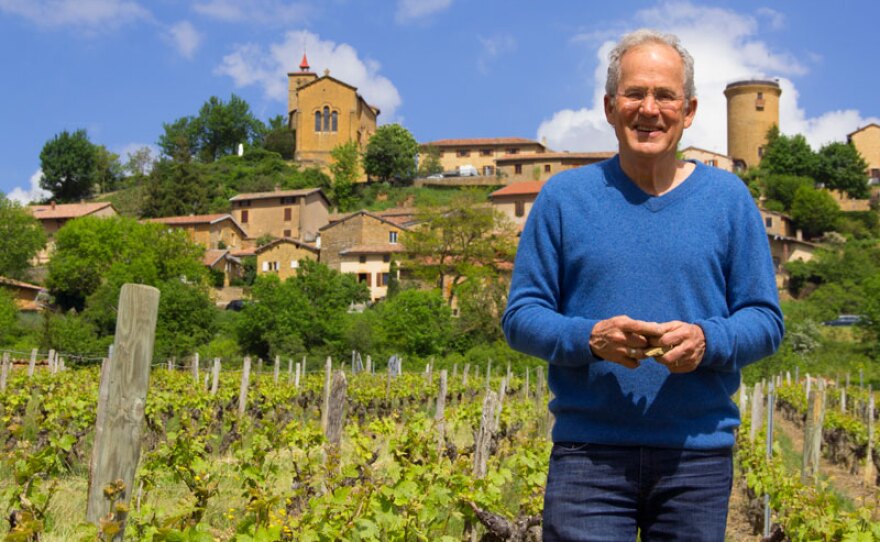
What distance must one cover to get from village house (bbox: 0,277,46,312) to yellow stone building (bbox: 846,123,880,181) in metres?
69.8

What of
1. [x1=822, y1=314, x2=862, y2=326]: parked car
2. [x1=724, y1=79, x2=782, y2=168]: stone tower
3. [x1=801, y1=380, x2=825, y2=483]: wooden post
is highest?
[x1=724, y1=79, x2=782, y2=168]: stone tower

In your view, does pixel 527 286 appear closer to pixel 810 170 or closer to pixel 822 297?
pixel 822 297

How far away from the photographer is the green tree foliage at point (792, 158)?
254 ft

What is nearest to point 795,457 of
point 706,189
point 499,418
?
point 499,418

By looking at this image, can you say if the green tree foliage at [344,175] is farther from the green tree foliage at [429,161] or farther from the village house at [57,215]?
the village house at [57,215]

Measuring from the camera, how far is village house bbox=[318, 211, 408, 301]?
57.7 m

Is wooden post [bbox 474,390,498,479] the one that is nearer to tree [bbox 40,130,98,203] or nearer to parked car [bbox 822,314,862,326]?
parked car [bbox 822,314,862,326]

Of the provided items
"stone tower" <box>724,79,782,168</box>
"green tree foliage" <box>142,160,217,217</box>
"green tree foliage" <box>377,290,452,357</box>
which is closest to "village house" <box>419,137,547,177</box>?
"stone tower" <box>724,79,782,168</box>

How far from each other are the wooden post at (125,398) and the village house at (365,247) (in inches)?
2094

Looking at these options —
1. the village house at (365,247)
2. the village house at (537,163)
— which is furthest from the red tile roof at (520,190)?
the village house at (365,247)

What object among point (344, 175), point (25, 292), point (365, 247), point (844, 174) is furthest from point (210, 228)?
point (844, 174)

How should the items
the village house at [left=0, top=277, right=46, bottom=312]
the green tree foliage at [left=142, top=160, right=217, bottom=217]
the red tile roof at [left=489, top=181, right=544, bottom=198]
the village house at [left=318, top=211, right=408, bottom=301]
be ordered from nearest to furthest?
the village house at [left=0, top=277, right=46, bottom=312] → the village house at [left=318, top=211, right=408, bottom=301] → the red tile roof at [left=489, top=181, right=544, bottom=198] → the green tree foliage at [left=142, top=160, right=217, bottom=217]

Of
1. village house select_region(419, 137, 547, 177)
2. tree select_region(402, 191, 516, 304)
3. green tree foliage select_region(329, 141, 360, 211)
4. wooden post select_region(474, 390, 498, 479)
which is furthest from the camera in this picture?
village house select_region(419, 137, 547, 177)

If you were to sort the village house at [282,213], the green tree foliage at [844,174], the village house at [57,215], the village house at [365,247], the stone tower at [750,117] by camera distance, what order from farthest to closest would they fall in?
the stone tower at [750,117] < the green tree foliage at [844,174] < the village house at [57,215] < the village house at [282,213] < the village house at [365,247]
